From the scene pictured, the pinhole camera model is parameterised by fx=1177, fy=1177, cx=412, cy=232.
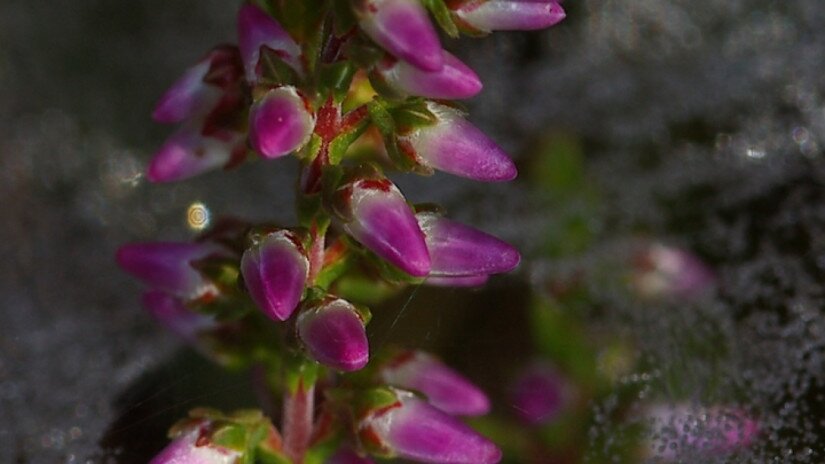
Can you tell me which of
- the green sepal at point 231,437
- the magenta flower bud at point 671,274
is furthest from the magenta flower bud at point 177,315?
the magenta flower bud at point 671,274

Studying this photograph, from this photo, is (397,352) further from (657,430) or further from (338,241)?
(657,430)

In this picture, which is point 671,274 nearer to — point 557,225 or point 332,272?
point 557,225

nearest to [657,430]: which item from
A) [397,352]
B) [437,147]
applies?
[397,352]

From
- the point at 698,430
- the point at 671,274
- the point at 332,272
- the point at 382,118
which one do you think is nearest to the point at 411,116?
the point at 382,118

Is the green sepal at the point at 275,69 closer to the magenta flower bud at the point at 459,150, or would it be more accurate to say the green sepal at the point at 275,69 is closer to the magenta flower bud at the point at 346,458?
the magenta flower bud at the point at 459,150

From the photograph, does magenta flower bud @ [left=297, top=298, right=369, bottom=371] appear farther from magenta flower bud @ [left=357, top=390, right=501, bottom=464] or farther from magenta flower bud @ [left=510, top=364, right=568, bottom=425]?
magenta flower bud @ [left=510, top=364, right=568, bottom=425]

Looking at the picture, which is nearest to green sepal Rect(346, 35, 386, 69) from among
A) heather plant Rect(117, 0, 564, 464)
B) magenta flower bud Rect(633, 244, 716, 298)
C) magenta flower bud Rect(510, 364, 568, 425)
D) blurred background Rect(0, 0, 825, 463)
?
heather plant Rect(117, 0, 564, 464)
